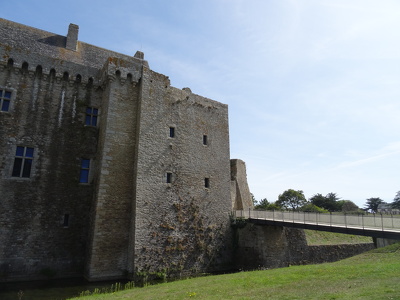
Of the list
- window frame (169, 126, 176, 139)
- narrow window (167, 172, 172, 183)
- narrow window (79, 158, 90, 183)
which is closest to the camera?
narrow window (79, 158, 90, 183)

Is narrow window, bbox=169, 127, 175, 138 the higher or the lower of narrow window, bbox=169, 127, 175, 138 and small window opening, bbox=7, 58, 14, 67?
the lower

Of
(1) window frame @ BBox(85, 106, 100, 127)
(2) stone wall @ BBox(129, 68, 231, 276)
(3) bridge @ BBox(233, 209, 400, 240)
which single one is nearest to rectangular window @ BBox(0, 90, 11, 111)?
(1) window frame @ BBox(85, 106, 100, 127)

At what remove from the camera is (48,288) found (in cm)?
1305

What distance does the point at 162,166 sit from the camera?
57.0 ft

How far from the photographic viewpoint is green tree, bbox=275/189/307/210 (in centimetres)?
6117

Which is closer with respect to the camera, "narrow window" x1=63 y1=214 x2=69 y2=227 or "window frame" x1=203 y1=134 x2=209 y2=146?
"narrow window" x1=63 y1=214 x2=69 y2=227

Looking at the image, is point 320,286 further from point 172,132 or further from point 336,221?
point 172,132

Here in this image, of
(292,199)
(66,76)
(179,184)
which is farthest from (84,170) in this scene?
(292,199)

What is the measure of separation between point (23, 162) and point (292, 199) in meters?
56.9

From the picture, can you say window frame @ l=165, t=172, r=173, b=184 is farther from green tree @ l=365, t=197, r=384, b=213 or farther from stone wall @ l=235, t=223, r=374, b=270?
green tree @ l=365, t=197, r=384, b=213

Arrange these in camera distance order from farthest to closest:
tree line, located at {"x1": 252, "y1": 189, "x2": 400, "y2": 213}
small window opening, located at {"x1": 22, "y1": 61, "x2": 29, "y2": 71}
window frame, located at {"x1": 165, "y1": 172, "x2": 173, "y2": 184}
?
1. tree line, located at {"x1": 252, "y1": 189, "x2": 400, "y2": 213}
2. window frame, located at {"x1": 165, "y1": 172, "x2": 173, "y2": 184}
3. small window opening, located at {"x1": 22, "y1": 61, "x2": 29, "y2": 71}

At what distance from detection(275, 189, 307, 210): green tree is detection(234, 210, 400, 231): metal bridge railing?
4498 cm

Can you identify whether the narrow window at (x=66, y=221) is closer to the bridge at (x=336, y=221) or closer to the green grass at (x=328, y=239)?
the bridge at (x=336, y=221)

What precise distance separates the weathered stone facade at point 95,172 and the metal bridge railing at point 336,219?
3004mm
